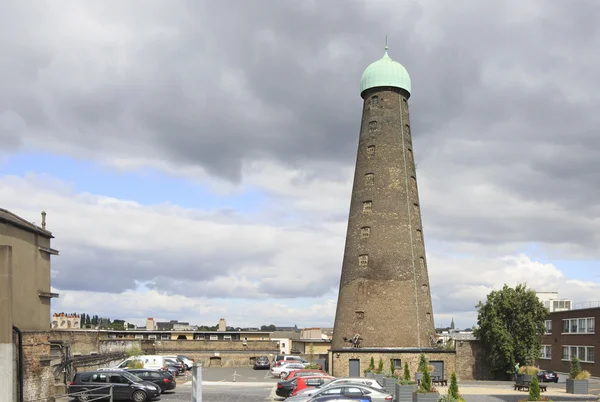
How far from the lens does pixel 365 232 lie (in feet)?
171

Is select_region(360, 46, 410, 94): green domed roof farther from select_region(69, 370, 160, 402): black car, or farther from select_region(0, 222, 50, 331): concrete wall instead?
select_region(0, 222, 50, 331): concrete wall

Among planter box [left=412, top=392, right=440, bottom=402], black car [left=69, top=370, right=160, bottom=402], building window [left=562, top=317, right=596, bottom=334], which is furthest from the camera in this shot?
building window [left=562, top=317, right=596, bottom=334]

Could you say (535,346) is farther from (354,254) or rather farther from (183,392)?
(183,392)

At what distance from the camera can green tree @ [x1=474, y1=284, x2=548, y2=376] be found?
49.2 m

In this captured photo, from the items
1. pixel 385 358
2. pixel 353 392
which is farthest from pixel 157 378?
pixel 385 358

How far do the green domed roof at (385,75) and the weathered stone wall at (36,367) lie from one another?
3911cm

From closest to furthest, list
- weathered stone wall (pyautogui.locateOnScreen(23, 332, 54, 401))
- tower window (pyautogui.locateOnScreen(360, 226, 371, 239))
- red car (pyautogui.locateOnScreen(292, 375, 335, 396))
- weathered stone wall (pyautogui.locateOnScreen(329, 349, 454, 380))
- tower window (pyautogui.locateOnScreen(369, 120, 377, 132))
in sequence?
weathered stone wall (pyautogui.locateOnScreen(23, 332, 54, 401)) < red car (pyautogui.locateOnScreen(292, 375, 335, 396)) < weathered stone wall (pyautogui.locateOnScreen(329, 349, 454, 380)) < tower window (pyautogui.locateOnScreen(360, 226, 371, 239)) < tower window (pyautogui.locateOnScreen(369, 120, 377, 132))

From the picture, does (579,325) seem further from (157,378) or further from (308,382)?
(157,378)

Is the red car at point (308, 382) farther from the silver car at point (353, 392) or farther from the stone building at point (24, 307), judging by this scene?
the stone building at point (24, 307)

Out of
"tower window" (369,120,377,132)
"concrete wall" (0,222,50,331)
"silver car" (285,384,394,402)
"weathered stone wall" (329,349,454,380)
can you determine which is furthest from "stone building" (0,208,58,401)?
"tower window" (369,120,377,132)

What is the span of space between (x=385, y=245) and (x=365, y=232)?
205cm

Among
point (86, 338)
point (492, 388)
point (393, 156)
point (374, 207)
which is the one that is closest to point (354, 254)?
point (374, 207)

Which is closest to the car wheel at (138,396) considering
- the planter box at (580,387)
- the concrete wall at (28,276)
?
the concrete wall at (28,276)

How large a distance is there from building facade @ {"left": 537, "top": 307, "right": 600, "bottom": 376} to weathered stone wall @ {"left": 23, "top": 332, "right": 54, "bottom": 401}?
1868 inches
